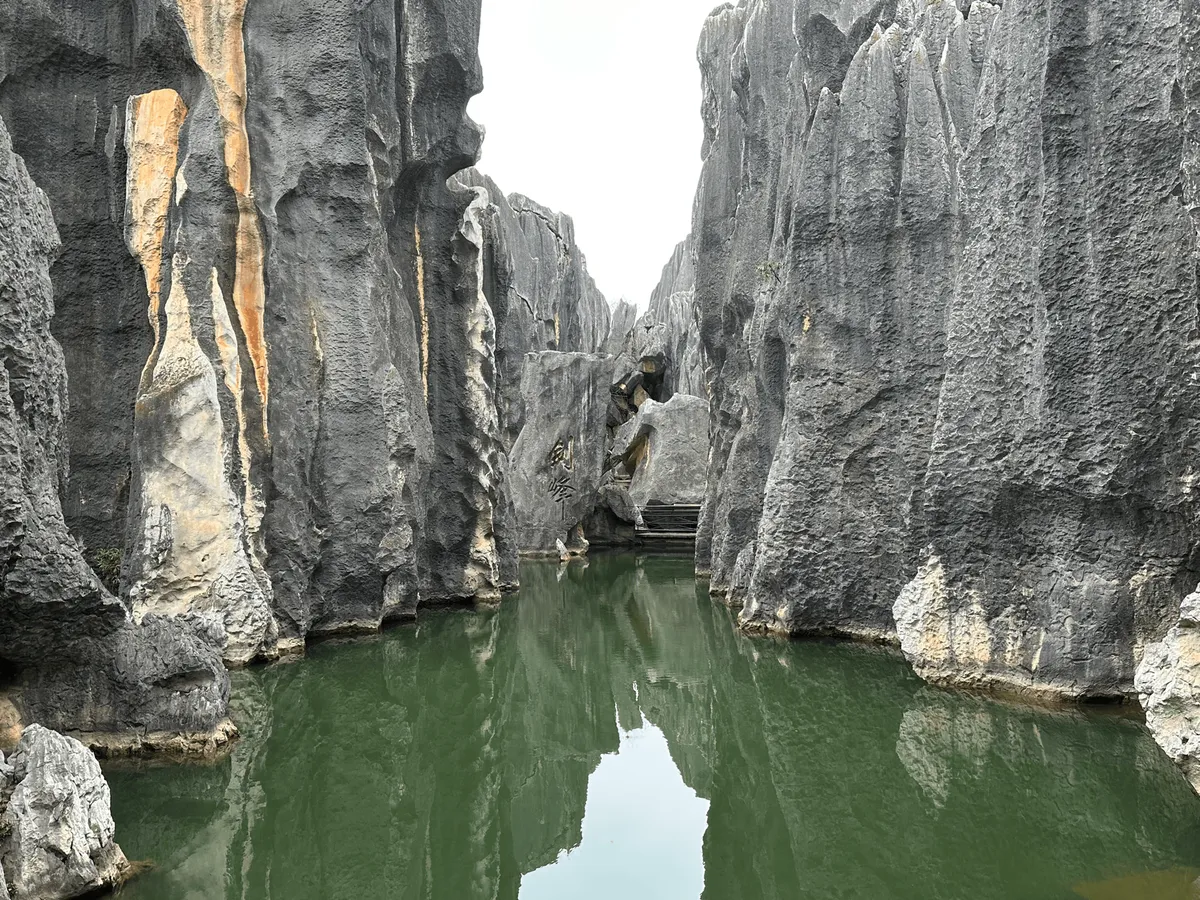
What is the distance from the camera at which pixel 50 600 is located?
4133 mm

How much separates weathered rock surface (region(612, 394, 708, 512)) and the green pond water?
12.0 meters

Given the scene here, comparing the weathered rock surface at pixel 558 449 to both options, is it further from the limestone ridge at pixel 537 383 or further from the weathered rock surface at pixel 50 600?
the weathered rock surface at pixel 50 600

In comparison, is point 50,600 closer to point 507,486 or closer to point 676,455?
point 507,486

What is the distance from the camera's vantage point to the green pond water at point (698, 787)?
368 centimetres

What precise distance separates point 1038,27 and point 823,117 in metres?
3.04

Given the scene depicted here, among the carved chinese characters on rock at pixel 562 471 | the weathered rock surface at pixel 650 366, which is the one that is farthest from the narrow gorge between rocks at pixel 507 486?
the weathered rock surface at pixel 650 366

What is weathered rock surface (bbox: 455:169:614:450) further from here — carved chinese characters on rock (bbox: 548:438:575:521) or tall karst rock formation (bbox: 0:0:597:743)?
tall karst rock formation (bbox: 0:0:597:743)

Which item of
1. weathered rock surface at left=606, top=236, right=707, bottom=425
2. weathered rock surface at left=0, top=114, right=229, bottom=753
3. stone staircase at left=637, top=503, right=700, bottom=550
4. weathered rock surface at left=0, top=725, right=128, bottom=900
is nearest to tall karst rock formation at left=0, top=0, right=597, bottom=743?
weathered rock surface at left=0, top=114, right=229, bottom=753

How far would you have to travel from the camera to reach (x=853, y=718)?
5.93m

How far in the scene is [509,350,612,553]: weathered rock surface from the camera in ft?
56.9

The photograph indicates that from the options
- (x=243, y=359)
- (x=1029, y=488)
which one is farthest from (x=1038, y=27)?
(x=243, y=359)

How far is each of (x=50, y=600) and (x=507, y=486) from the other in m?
8.16

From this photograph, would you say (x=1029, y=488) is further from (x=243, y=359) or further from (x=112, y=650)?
(x=243, y=359)

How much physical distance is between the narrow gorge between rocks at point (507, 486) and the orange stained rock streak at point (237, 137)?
3cm
